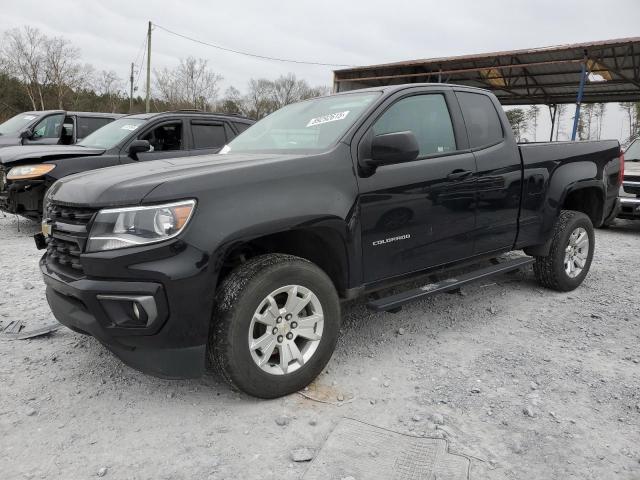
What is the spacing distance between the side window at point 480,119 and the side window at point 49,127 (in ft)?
27.2

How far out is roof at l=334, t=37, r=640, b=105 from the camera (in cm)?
1474

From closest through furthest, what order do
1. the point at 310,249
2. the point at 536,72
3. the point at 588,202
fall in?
1. the point at 310,249
2. the point at 588,202
3. the point at 536,72

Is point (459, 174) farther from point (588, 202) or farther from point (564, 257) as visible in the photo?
point (588, 202)

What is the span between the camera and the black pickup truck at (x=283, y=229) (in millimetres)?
2297

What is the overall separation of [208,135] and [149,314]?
5413 millimetres

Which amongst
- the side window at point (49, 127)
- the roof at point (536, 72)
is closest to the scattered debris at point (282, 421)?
the side window at point (49, 127)

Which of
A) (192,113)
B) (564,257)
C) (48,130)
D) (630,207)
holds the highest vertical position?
(192,113)

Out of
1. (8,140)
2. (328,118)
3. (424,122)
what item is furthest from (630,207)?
(8,140)

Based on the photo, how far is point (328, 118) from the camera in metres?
3.27

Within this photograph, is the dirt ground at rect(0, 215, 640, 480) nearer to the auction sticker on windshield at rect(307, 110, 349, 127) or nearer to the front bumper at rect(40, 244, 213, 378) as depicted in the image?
the front bumper at rect(40, 244, 213, 378)

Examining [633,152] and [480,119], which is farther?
[633,152]

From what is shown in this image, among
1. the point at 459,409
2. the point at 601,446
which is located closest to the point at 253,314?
the point at 459,409

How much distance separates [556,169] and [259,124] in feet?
8.69

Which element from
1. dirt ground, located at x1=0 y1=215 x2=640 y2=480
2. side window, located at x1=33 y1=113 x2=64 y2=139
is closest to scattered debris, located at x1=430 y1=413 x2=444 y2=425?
dirt ground, located at x1=0 y1=215 x2=640 y2=480
